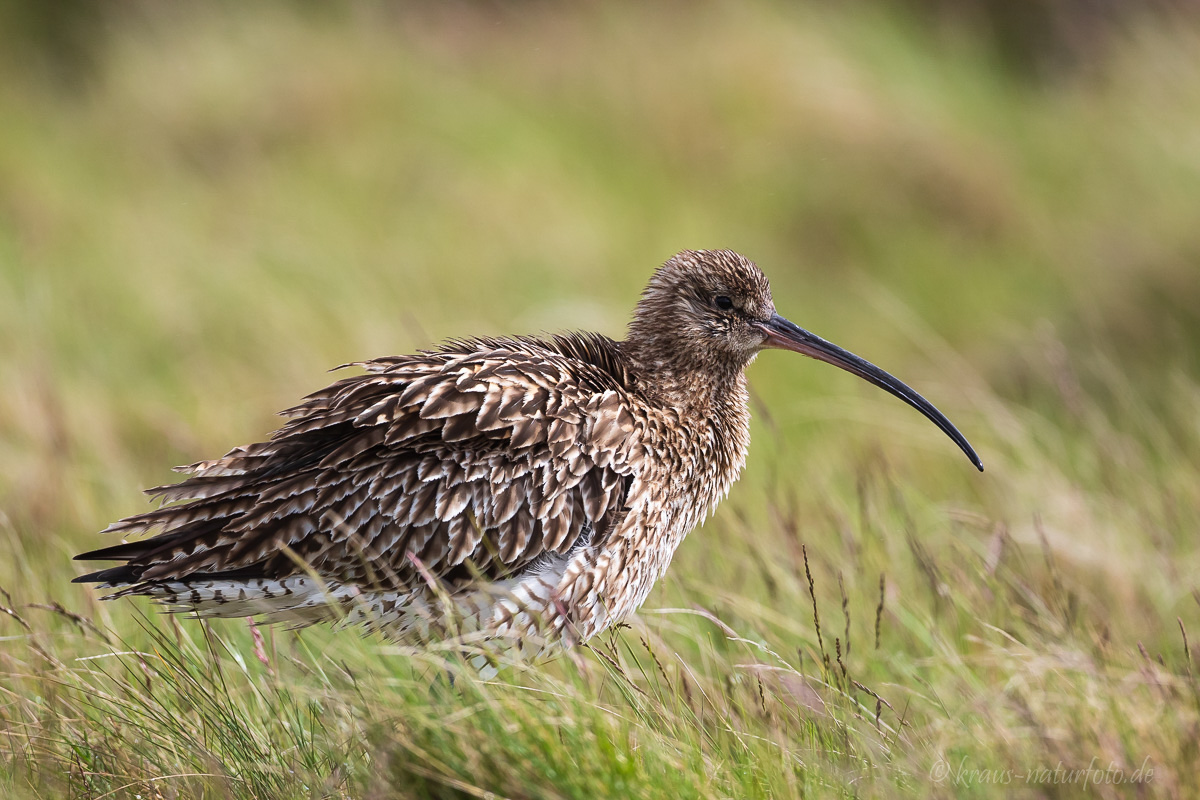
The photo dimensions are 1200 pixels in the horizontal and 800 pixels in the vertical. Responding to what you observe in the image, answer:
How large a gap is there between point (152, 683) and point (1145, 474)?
16.0ft

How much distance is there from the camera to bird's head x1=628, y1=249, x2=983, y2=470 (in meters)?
5.42

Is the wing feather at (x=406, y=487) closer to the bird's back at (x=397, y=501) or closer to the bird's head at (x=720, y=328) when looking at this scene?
the bird's back at (x=397, y=501)

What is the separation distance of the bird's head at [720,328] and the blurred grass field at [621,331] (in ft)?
1.45

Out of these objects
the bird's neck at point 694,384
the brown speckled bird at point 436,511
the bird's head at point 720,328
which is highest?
the bird's head at point 720,328

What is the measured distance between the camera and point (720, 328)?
5430 millimetres

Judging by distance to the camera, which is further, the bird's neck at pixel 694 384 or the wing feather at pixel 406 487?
the bird's neck at pixel 694 384

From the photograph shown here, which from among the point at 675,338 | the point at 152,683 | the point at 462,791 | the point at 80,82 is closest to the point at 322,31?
the point at 80,82

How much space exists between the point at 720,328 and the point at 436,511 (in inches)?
58.8

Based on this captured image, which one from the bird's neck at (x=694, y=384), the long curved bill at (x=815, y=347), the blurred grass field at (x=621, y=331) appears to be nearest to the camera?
the blurred grass field at (x=621, y=331)

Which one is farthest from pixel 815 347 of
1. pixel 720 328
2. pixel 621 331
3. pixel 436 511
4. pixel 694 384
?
pixel 621 331

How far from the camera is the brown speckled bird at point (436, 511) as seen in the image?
4535 mm

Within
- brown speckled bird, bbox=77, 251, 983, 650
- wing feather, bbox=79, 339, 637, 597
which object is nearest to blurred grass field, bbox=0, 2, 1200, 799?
brown speckled bird, bbox=77, 251, 983, 650

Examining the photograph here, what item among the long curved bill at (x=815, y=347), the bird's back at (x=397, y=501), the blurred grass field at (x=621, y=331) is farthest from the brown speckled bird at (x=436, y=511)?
the long curved bill at (x=815, y=347)

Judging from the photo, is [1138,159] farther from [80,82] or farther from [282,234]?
[80,82]
